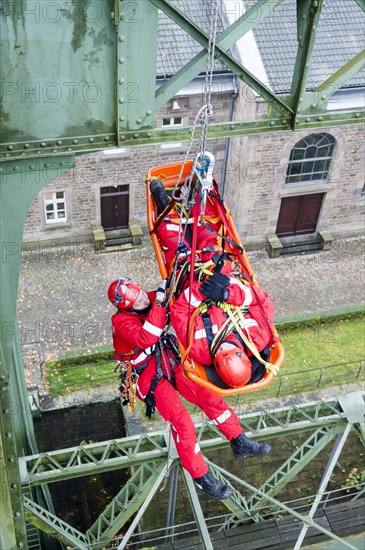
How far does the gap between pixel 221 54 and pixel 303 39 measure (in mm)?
955

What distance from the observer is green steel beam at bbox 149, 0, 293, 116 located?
5.95 meters

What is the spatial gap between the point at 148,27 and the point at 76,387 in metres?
10.6

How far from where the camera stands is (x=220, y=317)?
7.82 m

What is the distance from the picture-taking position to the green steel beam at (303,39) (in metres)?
6.48

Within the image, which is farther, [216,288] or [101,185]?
[101,185]

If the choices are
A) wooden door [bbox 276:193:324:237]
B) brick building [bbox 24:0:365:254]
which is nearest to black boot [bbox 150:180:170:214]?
brick building [bbox 24:0:365:254]

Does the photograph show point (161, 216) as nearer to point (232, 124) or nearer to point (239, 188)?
point (232, 124)

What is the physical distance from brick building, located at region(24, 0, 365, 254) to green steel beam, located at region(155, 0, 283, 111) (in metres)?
11.0

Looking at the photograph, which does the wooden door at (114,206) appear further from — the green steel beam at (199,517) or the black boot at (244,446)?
the black boot at (244,446)

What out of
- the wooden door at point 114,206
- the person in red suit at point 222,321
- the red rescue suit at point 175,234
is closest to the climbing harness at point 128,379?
the red rescue suit at point 175,234

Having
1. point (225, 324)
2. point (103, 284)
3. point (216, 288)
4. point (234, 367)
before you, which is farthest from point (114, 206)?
point (234, 367)

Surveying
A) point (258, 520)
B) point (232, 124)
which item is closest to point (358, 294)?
point (258, 520)

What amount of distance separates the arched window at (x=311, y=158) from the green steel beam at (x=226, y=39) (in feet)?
42.6

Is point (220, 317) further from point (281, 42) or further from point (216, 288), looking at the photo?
point (281, 42)
